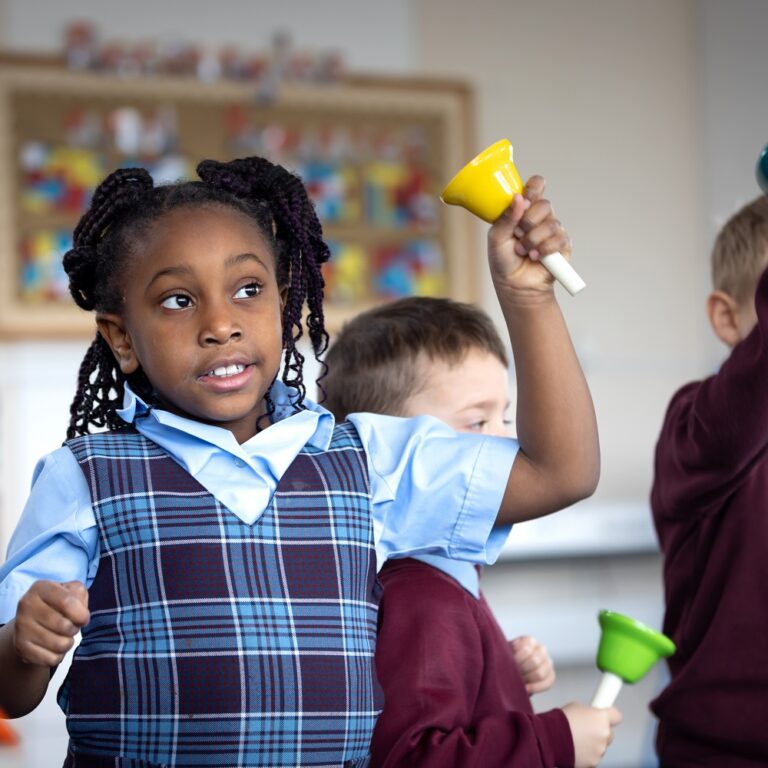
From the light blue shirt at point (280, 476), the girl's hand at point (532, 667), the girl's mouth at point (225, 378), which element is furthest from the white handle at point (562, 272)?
the girl's hand at point (532, 667)

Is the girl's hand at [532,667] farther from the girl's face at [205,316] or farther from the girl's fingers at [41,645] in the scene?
the girl's fingers at [41,645]

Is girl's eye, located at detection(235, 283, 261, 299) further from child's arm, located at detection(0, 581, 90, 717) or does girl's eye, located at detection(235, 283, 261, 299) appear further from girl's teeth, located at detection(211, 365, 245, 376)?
child's arm, located at detection(0, 581, 90, 717)

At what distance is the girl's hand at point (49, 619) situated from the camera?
2.76 feet

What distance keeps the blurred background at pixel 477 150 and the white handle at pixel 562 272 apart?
8.15 feet

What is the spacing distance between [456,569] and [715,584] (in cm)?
36

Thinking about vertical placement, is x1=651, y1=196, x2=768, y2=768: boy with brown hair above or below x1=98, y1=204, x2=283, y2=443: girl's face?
below

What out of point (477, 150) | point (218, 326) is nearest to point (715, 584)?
point (218, 326)

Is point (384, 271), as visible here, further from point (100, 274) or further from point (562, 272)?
point (562, 272)

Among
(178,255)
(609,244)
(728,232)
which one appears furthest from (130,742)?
(609,244)

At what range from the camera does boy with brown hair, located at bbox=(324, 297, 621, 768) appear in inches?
42.5

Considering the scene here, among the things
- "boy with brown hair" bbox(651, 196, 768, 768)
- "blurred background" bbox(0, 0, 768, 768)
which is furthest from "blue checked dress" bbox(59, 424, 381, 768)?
"blurred background" bbox(0, 0, 768, 768)

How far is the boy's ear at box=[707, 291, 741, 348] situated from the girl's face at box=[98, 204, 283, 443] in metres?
0.66

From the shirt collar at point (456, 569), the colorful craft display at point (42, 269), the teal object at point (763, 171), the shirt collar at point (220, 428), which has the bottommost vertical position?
the shirt collar at point (456, 569)

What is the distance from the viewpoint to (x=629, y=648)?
126 cm
